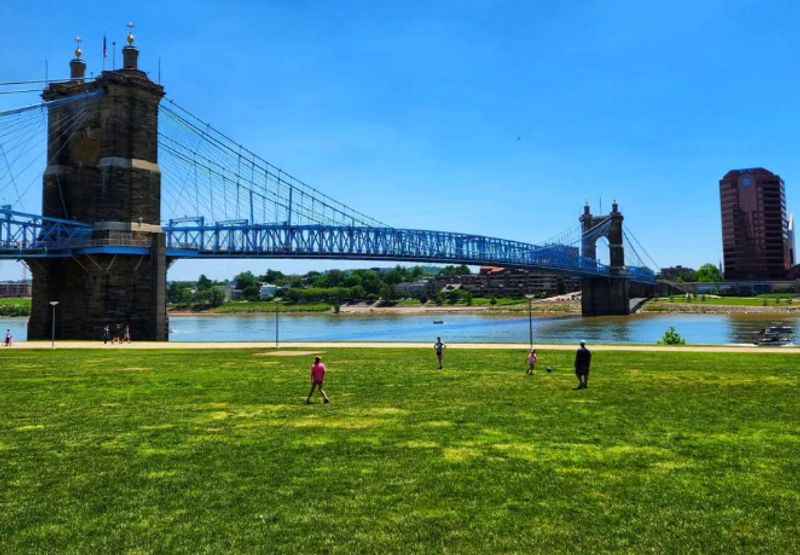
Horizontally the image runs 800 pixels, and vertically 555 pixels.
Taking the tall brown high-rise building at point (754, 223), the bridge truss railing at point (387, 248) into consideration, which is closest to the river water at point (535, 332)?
the bridge truss railing at point (387, 248)

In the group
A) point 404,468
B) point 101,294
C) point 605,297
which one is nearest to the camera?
point 404,468

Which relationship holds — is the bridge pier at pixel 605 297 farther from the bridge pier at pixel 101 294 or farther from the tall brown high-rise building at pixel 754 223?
the bridge pier at pixel 101 294

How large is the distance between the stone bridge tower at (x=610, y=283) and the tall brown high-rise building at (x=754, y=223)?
71.0m

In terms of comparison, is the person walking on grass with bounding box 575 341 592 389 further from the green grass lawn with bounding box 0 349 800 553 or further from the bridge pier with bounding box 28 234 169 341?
the bridge pier with bounding box 28 234 169 341

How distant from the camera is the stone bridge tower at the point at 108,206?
46812 millimetres

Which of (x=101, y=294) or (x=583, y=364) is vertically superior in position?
(x=101, y=294)

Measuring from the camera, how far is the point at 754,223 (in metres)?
185

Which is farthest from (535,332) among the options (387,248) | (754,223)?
(754,223)

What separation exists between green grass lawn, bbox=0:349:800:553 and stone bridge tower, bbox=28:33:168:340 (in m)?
30.8

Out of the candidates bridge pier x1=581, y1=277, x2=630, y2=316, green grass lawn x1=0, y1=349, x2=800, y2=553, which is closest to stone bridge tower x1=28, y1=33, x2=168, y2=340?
green grass lawn x1=0, y1=349, x2=800, y2=553

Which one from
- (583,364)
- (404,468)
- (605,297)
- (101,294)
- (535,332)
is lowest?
(535,332)

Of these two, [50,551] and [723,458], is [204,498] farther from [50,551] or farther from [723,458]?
[723,458]

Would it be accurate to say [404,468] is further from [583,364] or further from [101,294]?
[101,294]

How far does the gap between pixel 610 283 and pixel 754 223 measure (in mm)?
90269
